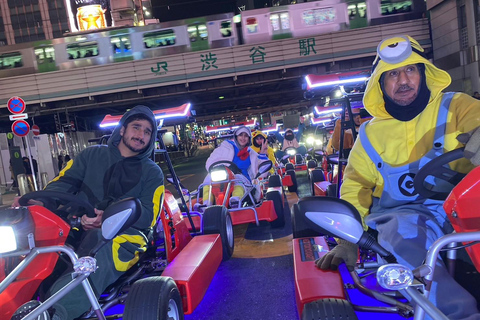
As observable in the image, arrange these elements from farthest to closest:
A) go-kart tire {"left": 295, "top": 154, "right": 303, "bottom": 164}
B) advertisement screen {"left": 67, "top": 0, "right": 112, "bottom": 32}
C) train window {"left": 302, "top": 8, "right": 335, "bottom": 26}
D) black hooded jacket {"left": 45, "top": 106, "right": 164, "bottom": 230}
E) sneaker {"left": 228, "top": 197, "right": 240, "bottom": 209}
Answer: advertisement screen {"left": 67, "top": 0, "right": 112, "bottom": 32} → train window {"left": 302, "top": 8, "right": 335, "bottom": 26} → go-kart tire {"left": 295, "top": 154, "right": 303, "bottom": 164} → sneaker {"left": 228, "top": 197, "right": 240, "bottom": 209} → black hooded jacket {"left": 45, "top": 106, "right": 164, "bottom": 230}

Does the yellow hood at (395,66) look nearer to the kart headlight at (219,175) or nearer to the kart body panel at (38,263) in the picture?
the kart body panel at (38,263)

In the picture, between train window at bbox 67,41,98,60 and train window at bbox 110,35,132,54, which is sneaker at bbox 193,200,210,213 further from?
train window at bbox 67,41,98,60

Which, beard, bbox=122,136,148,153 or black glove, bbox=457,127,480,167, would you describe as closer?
black glove, bbox=457,127,480,167

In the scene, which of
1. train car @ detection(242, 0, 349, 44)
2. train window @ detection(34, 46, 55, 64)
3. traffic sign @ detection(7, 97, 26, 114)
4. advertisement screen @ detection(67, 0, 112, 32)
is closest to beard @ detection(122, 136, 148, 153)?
traffic sign @ detection(7, 97, 26, 114)

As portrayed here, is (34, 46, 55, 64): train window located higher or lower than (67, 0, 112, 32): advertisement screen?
lower

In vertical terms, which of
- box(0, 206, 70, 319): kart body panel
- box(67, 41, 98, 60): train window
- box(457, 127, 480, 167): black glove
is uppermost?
box(67, 41, 98, 60): train window

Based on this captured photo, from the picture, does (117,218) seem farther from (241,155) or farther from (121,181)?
(241,155)

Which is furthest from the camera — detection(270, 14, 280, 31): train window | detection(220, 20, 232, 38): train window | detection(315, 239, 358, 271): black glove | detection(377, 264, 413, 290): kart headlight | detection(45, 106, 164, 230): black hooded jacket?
detection(220, 20, 232, 38): train window

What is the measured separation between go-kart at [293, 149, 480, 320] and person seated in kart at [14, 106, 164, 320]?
1216 millimetres

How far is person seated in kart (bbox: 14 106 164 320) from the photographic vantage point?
2441mm

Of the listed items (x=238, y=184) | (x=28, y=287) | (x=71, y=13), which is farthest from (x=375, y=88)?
(x=71, y=13)

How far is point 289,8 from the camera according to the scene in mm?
21984

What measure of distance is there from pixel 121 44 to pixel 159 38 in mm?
2623

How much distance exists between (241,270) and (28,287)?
2.28 m
